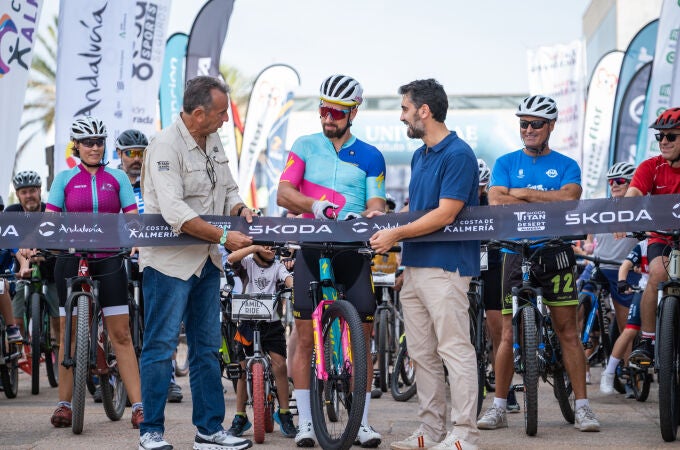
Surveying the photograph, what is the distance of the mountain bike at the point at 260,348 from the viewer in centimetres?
752

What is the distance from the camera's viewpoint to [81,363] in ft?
25.7

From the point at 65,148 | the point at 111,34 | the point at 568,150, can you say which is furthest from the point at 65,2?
the point at 568,150

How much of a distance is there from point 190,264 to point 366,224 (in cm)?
129

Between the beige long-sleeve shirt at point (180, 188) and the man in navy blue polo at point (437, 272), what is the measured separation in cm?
110

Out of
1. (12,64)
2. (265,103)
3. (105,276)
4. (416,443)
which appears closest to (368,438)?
(416,443)

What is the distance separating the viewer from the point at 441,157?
675cm

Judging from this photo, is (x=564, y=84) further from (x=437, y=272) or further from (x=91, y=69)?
(x=437, y=272)

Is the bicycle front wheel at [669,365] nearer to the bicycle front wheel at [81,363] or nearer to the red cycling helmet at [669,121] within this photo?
the red cycling helmet at [669,121]

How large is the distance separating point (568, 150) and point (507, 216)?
18307 mm

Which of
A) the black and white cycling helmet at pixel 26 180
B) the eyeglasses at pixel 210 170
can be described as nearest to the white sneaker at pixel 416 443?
the eyeglasses at pixel 210 170

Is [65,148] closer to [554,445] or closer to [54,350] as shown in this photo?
[54,350]

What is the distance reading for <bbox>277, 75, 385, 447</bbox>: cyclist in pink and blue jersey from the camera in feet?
23.6

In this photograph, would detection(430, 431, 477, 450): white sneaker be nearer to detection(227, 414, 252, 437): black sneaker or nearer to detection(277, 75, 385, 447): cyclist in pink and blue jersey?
detection(277, 75, 385, 447): cyclist in pink and blue jersey

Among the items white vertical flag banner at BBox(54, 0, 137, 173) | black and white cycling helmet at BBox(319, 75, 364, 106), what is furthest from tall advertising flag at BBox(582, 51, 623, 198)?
black and white cycling helmet at BBox(319, 75, 364, 106)
